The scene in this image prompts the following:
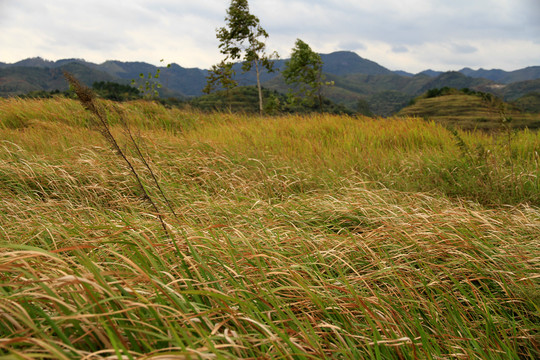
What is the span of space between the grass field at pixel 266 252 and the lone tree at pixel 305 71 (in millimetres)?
10741

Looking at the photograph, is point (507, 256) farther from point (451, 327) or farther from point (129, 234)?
point (129, 234)

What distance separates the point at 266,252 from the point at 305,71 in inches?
614

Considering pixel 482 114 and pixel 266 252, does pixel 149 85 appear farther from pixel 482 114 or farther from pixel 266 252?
pixel 482 114

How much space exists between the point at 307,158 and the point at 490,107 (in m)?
2.61

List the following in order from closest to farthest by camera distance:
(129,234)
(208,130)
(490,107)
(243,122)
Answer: (129,234), (490,107), (208,130), (243,122)

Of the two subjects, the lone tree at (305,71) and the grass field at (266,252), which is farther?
the lone tree at (305,71)

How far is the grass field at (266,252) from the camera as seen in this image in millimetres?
1119

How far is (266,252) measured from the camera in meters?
1.98

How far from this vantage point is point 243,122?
745 cm

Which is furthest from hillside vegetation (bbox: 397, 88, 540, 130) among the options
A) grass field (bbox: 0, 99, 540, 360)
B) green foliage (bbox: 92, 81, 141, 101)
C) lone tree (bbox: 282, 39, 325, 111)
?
green foliage (bbox: 92, 81, 141, 101)

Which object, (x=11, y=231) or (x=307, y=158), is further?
(x=307, y=158)

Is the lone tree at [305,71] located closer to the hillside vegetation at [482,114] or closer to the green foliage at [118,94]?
A: the hillside vegetation at [482,114]

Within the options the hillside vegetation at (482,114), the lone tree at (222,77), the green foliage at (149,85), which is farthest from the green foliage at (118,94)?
the hillside vegetation at (482,114)

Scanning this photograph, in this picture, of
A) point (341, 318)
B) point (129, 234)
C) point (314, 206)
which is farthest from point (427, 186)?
point (129, 234)
